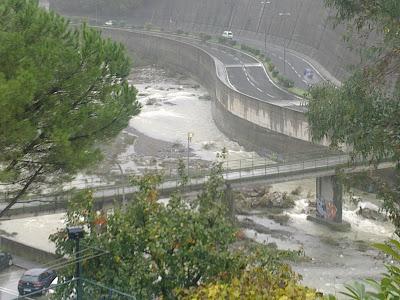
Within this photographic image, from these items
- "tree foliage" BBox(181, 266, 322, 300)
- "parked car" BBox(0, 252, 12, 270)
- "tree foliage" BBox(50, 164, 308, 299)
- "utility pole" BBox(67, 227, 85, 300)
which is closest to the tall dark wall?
"parked car" BBox(0, 252, 12, 270)

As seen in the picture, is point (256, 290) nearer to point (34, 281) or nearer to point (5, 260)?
point (34, 281)

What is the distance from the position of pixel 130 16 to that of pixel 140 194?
84.5 metres

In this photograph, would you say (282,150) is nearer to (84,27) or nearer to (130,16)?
(84,27)

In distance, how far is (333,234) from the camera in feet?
85.7

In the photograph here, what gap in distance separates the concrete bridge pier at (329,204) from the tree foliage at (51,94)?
15.6m

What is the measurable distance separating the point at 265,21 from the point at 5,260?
4991 centimetres

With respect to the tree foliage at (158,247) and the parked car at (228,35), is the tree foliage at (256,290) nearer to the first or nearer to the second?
the tree foliage at (158,247)

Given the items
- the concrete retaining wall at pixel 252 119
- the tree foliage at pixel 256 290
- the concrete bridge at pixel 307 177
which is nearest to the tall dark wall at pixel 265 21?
the concrete retaining wall at pixel 252 119

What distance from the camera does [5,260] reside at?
20.6 meters

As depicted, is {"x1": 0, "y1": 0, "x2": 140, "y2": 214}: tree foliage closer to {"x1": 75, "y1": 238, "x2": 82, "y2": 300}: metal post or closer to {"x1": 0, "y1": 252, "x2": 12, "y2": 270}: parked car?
{"x1": 75, "y1": 238, "x2": 82, "y2": 300}: metal post

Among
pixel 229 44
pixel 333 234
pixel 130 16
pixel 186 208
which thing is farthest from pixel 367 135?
pixel 130 16

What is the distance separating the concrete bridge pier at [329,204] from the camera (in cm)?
2703

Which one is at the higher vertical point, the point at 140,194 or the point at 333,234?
the point at 140,194

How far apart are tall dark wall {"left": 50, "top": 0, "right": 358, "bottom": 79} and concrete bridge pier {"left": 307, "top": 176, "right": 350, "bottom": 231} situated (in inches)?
607
